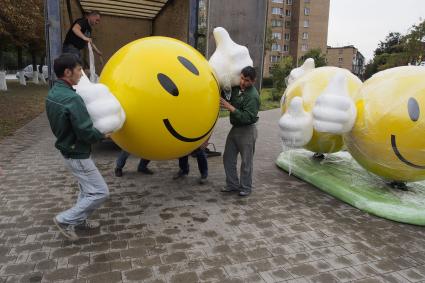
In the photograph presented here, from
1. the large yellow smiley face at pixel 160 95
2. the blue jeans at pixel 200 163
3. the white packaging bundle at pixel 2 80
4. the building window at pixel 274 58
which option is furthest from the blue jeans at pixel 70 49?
the building window at pixel 274 58

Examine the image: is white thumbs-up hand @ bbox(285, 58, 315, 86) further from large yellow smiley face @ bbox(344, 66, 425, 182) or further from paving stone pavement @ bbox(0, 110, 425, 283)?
paving stone pavement @ bbox(0, 110, 425, 283)

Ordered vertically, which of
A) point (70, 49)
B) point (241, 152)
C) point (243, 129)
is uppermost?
point (70, 49)

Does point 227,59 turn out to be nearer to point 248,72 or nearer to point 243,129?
point 248,72

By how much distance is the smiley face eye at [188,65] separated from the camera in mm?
3869

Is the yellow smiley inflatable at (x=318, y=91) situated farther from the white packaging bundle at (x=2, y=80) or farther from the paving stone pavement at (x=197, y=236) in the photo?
the white packaging bundle at (x=2, y=80)

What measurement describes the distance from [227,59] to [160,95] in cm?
119

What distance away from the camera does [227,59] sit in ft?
14.7

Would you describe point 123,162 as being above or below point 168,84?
below

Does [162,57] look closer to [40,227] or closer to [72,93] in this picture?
[72,93]

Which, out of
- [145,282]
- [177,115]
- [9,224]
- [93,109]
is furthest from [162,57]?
[9,224]

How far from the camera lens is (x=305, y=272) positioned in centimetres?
333

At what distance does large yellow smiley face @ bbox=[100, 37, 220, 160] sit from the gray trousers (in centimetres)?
100

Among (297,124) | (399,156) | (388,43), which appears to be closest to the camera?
(399,156)

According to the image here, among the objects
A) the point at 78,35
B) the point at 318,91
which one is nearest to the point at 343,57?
the point at 318,91
